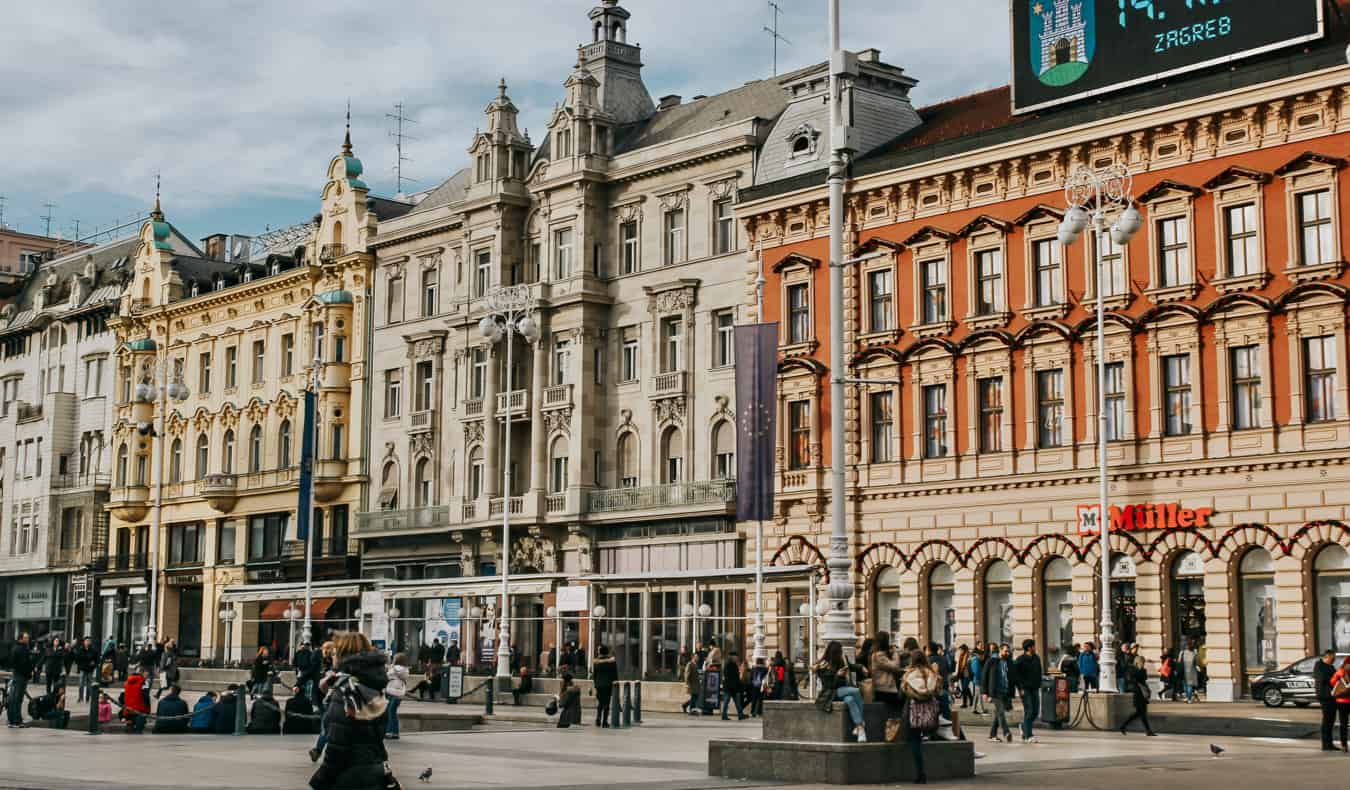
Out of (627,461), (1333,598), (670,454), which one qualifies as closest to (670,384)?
(670,454)

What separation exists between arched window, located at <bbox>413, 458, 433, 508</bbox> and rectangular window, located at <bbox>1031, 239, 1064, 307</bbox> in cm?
2698

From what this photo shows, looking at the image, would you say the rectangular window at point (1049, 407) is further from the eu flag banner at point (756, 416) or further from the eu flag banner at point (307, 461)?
the eu flag banner at point (307, 461)

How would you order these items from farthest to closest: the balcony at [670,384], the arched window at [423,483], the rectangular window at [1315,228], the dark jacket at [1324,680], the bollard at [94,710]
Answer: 1. the arched window at [423,483]
2. the balcony at [670,384]
3. the rectangular window at [1315,228]
4. the bollard at [94,710]
5. the dark jacket at [1324,680]

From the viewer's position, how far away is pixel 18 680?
117 ft

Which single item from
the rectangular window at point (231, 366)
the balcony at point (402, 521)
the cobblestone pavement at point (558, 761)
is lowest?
the cobblestone pavement at point (558, 761)

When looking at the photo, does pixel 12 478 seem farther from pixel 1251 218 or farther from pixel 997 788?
Answer: pixel 997 788

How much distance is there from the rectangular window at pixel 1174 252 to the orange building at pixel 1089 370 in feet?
0.22

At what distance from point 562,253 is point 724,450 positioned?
10.3 m

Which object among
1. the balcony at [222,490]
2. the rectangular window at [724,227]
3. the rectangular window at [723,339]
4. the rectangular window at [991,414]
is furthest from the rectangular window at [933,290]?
the balcony at [222,490]

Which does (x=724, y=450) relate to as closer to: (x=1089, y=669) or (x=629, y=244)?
(x=629, y=244)

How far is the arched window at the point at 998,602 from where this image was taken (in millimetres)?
47219

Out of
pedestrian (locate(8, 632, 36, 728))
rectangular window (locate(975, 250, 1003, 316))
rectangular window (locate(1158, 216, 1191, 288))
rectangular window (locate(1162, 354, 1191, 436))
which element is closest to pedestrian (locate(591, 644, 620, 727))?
pedestrian (locate(8, 632, 36, 728))

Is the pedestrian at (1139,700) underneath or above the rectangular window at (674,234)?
underneath

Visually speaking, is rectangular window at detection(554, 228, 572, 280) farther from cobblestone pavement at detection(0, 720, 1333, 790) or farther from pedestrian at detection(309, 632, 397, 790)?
pedestrian at detection(309, 632, 397, 790)
